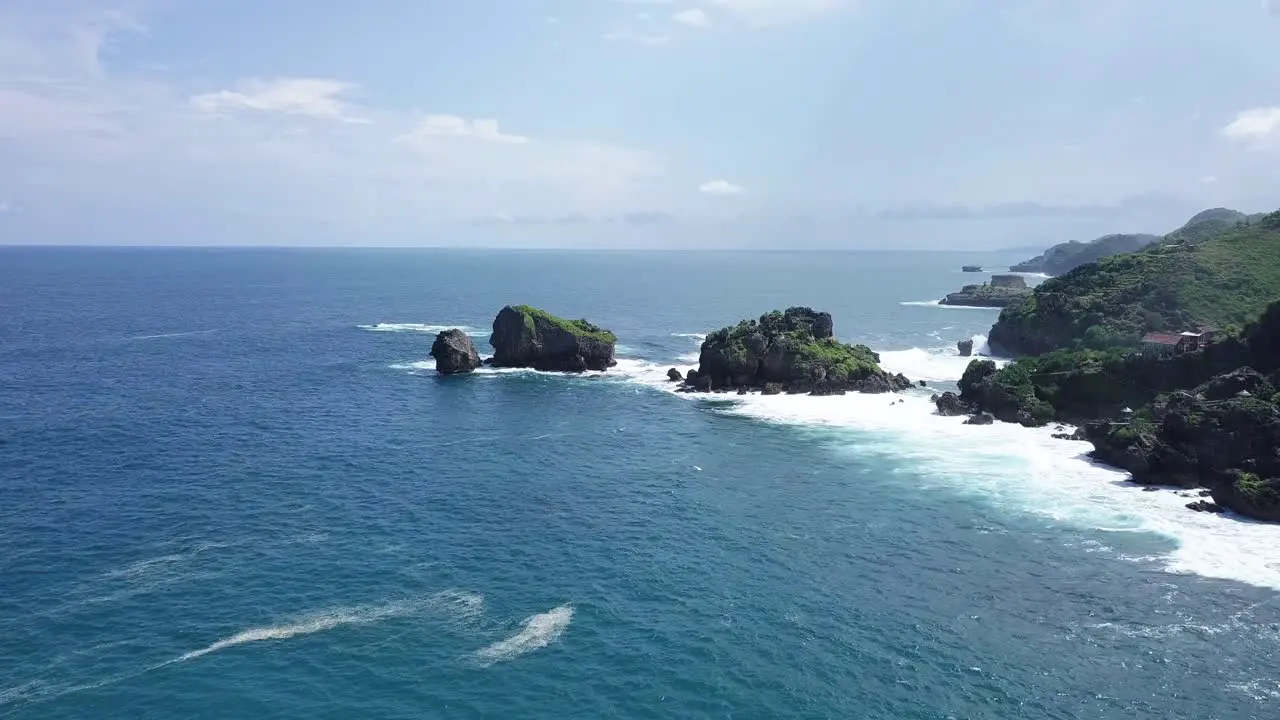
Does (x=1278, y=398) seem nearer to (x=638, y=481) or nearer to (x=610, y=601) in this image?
(x=638, y=481)

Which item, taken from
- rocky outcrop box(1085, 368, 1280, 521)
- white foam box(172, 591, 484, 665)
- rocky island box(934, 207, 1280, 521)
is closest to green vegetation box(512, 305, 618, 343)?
rocky island box(934, 207, 1280, 521)

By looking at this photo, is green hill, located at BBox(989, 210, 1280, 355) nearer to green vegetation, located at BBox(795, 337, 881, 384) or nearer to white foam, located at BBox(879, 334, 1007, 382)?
white foam, located at BBox(879, 334, 1007, 382)

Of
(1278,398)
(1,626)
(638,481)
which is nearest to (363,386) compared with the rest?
(638,481)

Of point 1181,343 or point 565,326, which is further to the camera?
point 565,326

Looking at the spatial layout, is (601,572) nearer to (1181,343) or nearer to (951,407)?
(951,407)

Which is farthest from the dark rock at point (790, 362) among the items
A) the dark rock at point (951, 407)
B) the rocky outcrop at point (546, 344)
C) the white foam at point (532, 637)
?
the white foam at point (532, 637)

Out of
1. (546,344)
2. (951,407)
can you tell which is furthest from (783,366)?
(546,344)
